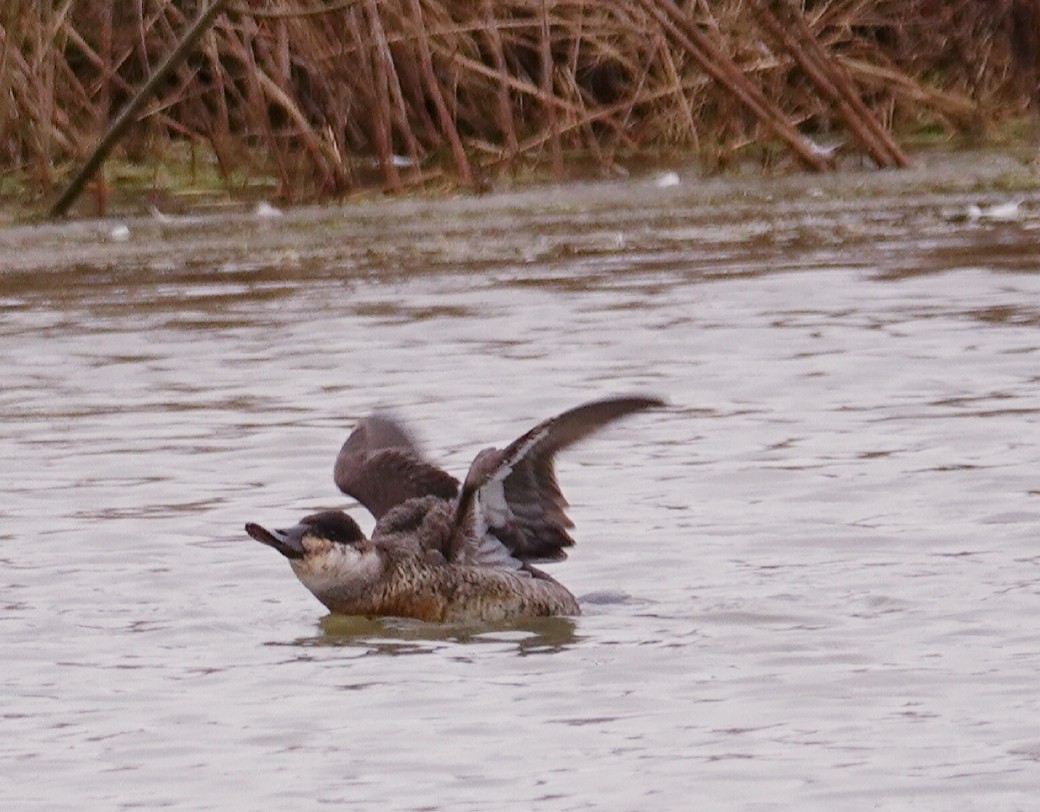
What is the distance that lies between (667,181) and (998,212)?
2.72 m

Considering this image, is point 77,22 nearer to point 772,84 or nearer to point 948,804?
point 772,84

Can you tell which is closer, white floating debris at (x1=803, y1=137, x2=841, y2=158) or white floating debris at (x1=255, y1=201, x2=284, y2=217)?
white floating debris at (x1=255, y1=201, x2=284, y2=217)

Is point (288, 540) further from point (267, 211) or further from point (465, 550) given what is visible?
point (267, 211)

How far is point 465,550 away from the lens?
6238 mm

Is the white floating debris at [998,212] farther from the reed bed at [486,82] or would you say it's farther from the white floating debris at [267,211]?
the white floating debris at [267,211]

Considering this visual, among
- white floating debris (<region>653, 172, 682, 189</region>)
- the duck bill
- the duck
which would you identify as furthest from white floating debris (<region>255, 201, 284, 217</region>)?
the duck bill

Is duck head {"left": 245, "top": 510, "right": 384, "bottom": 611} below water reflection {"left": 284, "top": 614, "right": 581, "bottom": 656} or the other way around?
the other way around

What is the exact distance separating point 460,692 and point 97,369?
4.97 metres

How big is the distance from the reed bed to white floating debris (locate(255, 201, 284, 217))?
182mm

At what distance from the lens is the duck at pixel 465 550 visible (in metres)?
6.02

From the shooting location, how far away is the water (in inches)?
185

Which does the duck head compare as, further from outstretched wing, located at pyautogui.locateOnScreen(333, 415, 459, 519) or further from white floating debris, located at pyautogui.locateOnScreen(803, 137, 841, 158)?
white floating debris, located at pyautogui.locateOnScreen(803, 137, 841, 158)

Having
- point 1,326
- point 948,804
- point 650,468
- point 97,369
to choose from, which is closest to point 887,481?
point 650,468

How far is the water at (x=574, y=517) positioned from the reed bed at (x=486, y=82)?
81.5 inches
